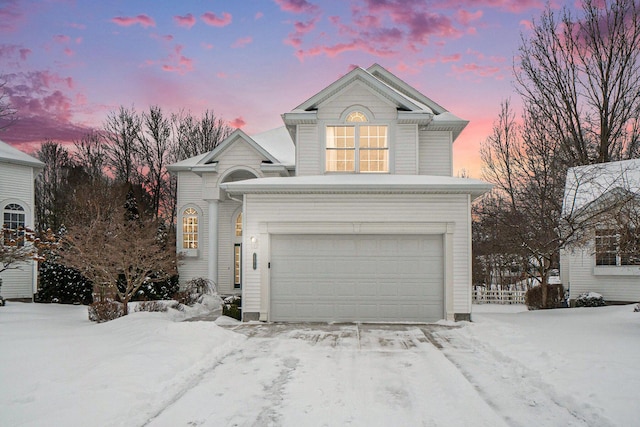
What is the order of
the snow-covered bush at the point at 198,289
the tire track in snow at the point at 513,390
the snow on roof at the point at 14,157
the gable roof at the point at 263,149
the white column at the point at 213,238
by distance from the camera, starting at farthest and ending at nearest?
the white column at the point at 213,238 → the gable roof at the point at 263,149 → the snow on roof at the point at 14,157 → the snow-covered bush at the point at 198,289 → the tire track in snow at the point at 513,390

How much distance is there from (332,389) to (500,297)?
21.5 metres

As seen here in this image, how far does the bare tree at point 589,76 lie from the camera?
77.4 feet

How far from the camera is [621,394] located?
614 centimetres

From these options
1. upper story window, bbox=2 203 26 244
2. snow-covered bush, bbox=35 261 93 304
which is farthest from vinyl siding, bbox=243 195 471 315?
upper story window, bbox=2 203 26 244

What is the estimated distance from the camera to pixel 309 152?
15.3 m

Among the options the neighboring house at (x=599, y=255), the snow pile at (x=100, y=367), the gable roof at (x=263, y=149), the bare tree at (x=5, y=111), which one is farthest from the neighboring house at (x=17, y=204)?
the neighboring house at (x=599, y=255)

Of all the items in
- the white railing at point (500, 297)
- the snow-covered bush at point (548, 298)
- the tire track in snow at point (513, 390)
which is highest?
the tire track in snow at point (513, 390)

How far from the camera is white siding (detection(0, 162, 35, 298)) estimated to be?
19775 mm

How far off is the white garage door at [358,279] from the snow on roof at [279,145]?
25.3 ft

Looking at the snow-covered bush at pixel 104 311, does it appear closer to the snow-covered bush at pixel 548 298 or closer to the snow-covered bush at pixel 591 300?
the snow-covered bush at pixel 548 298

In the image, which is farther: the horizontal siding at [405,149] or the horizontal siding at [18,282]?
the horizontal siding at [18,282]

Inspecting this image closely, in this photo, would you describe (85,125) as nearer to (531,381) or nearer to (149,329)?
(149,329)

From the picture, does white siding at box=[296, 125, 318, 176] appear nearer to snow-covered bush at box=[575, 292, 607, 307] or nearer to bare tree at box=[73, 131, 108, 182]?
snow-covered bush at box=[575, 292, 607, 307]

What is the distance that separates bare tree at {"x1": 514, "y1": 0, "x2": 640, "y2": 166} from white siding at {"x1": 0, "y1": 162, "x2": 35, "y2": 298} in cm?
2412
